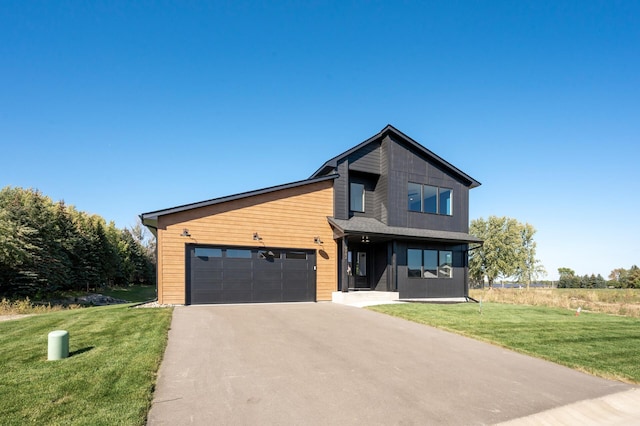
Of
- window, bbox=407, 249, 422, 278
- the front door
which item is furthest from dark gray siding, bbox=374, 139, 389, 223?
→ the front door

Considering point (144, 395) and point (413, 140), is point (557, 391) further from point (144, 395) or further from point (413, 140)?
point (413, 140)

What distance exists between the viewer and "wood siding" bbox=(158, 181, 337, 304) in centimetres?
1273

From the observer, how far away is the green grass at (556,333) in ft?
20.6

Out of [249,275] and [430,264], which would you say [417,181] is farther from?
[249,275]

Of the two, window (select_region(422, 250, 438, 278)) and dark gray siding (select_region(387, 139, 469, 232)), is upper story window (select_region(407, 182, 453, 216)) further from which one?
window (select_region(422, 250, 438, 278))

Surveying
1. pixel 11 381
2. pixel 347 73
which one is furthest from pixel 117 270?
pixel 11 381

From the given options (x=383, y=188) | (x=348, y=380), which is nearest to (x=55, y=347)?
(x=348, y=380)

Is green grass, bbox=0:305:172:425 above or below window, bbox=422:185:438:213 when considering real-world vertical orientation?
below

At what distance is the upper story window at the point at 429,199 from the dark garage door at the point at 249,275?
6486 millimetres

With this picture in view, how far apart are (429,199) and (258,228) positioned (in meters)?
9.59

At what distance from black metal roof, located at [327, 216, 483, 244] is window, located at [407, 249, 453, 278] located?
41.0 inches

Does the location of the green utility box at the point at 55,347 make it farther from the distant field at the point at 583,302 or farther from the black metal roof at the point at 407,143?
the distant field at the point at 583,302

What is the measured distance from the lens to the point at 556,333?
862 cm

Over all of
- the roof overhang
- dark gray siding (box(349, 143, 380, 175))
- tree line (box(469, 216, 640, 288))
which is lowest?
tree line (box(469, 216, 640, 288))
